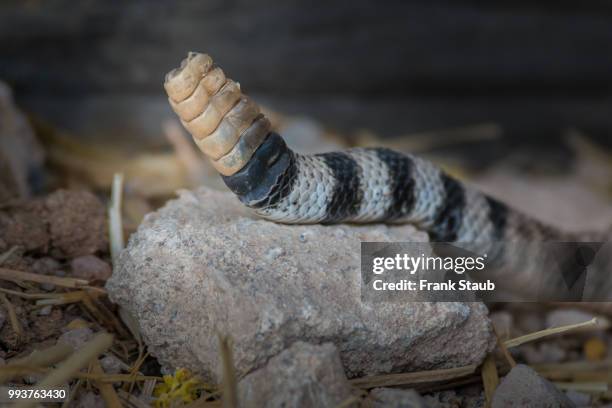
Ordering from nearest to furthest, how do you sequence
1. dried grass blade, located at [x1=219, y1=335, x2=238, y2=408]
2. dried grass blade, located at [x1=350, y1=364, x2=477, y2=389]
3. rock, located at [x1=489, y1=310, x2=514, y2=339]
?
dried grass blade, located at [x1=219, y1=335, x2=238, y2=408] → dried grass blade, located at [x1=350, y1=364, x2=477, y2=389] → rock, located at [x1=489, y1=310, x2=514, y2=339]

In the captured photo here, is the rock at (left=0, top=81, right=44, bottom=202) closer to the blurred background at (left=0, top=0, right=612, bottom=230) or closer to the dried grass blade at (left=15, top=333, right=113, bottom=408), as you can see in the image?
the blurred background at (left=0, top=0, right=612, bottom=230)

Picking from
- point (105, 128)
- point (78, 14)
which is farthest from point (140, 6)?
point (105, 128)

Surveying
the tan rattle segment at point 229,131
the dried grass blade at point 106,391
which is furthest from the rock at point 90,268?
the tan rattle segment at point 229,131

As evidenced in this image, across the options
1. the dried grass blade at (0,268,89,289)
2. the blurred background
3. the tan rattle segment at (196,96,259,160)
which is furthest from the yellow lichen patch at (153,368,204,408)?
the blurred background

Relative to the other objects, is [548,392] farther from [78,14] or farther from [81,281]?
[78,14]

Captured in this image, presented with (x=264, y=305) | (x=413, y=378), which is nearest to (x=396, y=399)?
(x=413, y=378)

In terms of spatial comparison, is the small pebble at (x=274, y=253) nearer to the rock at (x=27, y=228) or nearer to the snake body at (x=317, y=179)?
the snake body at (x=317, y=179)
